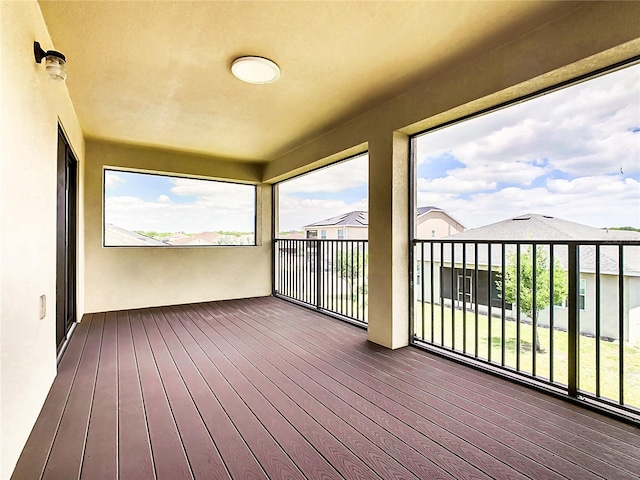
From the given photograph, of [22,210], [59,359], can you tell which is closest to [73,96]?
[22,210]

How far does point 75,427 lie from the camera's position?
1737 mm

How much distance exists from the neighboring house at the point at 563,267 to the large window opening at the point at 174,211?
3.48 meters

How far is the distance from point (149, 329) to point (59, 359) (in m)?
0.93

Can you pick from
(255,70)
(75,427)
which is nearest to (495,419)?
(75,427)

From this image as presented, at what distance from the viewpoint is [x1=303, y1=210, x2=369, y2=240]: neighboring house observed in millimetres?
3799

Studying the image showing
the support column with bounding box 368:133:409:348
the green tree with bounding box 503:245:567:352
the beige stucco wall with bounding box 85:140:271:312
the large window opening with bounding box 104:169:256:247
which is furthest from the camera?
the large window opening with bounding box 104:169:256:247

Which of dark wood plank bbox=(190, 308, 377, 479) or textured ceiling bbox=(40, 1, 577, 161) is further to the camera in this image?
textured ceiling bbox=(40, 1, 577, 161)

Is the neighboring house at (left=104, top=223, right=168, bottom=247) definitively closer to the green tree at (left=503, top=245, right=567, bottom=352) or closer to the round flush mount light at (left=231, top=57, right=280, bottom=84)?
the round flush mount light at (left=231, top=57, right=280, bottom=84)

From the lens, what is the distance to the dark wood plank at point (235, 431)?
144cm

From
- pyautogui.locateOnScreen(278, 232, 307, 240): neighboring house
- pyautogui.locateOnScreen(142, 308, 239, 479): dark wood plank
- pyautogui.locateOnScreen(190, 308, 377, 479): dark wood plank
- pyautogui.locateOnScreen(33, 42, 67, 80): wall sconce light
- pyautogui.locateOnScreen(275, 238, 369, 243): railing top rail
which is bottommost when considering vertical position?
pyautogui.locateOnScreen(190, 308, 377, 479): dark wood plank

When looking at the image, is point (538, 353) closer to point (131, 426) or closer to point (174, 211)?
point (131, 426)

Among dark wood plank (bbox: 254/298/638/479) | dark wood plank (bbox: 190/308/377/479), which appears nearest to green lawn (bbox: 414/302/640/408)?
dark wood plank (bbox: 254/298/638/479)

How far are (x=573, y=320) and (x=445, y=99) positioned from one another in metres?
1.76

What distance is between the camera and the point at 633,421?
5.72 feet
